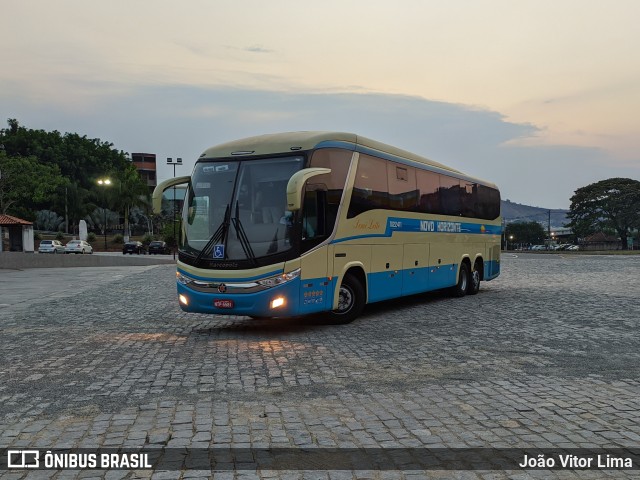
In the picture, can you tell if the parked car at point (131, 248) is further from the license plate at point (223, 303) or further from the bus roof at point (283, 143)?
the license plate at point (223, 303)

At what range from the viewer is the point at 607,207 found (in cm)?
9438

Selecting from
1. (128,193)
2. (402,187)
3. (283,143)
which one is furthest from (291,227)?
(128,193)

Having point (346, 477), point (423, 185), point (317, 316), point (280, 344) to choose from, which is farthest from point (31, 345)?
point (423, 185)

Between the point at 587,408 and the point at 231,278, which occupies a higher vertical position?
the point at 231,278

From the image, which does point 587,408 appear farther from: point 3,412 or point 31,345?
point 31,345

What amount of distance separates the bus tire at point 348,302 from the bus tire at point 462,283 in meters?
6.23

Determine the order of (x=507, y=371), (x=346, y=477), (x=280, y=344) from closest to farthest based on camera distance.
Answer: (x=346, y=477) → (x=507, y=371) → (x=280, y=344)

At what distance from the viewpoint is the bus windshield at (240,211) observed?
10.5 m

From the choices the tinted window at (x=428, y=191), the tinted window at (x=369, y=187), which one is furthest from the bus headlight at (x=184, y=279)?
the tinted window at (x=428, y=191)

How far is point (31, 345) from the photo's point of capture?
32.2 feet

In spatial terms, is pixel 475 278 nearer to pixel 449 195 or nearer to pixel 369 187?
pixel 449 195

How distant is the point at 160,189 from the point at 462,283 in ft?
32.3

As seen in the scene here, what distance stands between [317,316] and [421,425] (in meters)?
7.31

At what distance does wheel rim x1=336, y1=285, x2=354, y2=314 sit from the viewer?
1199 centimetres
